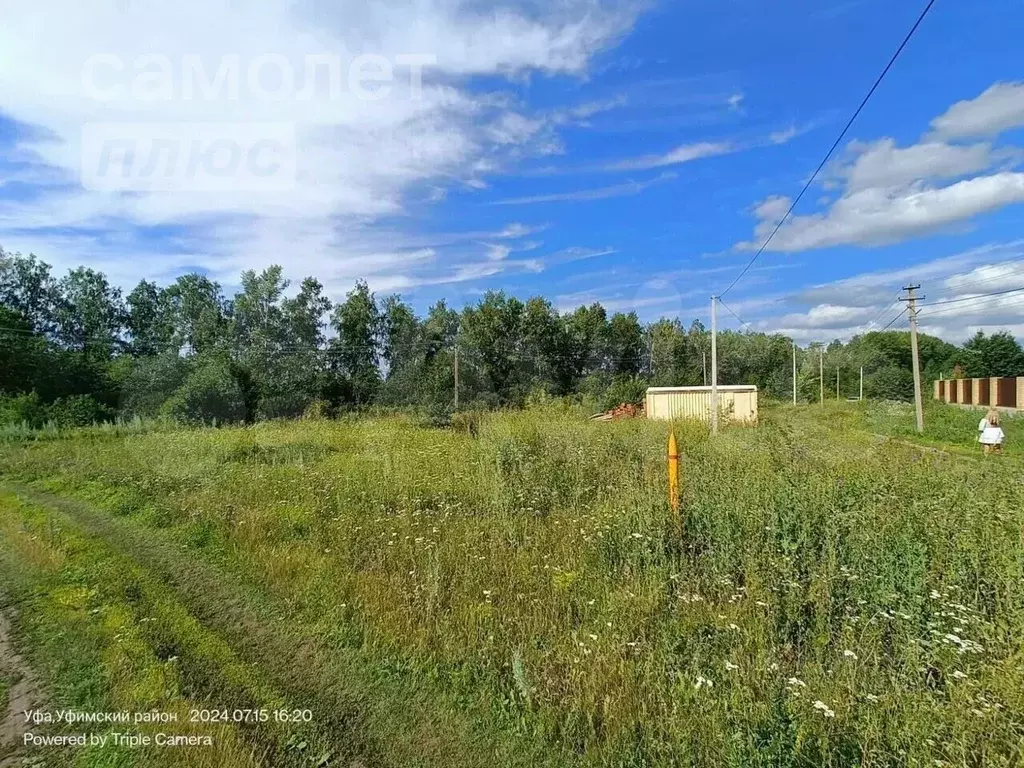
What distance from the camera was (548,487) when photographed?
7.50 metres

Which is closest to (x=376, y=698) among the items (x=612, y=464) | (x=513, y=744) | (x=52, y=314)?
(x=513, y=744)

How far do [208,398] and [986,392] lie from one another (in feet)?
149

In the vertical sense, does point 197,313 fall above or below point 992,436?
above

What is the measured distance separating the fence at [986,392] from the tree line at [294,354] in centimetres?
321

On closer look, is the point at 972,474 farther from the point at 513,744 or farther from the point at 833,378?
the point at 833,378

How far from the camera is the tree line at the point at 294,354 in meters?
29.1

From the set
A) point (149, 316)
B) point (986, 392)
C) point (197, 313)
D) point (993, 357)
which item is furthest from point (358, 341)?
point (993, 357)

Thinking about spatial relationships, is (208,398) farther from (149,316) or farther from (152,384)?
(149,316)

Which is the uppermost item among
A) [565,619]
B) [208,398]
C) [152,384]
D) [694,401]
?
[152,384]

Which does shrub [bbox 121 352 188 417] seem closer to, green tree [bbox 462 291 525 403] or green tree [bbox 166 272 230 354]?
green tree [bbox 166 272 230 354]

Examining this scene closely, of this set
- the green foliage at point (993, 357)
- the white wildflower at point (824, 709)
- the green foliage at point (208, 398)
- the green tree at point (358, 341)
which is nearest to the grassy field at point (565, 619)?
the white wildflower at point (824, 709)

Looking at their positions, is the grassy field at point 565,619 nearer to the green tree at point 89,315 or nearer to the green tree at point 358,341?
the green tree at point 358,341

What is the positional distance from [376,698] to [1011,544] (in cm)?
463

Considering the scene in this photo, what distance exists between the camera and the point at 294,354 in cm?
3628
